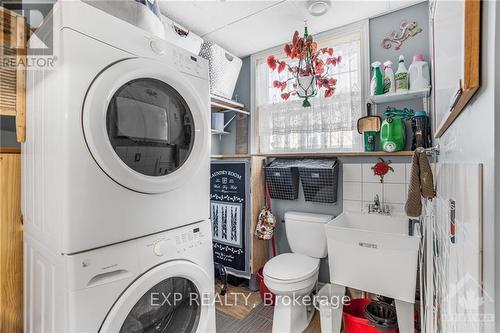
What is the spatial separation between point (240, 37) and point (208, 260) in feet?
6.81

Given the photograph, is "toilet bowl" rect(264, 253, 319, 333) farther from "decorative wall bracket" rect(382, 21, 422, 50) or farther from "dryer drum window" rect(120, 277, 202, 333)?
"decorative wall bracket" rect(382, 21, 422, 50)

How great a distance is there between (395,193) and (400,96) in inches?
29.3

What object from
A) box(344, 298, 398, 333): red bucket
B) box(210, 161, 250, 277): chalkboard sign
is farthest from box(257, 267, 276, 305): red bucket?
box(344, 298, 398, 333): red bucket

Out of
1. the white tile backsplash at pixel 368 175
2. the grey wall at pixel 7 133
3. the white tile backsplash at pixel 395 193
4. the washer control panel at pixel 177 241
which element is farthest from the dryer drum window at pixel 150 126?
the white tile backsplash at pixel 395 193

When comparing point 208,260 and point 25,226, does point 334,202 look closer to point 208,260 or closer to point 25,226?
point 208,260

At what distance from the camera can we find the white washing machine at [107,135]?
0.90 metres

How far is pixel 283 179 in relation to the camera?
7.84 feet

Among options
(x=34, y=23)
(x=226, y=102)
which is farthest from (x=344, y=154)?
(x=34, y=23)

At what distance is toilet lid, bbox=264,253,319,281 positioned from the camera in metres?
1.76

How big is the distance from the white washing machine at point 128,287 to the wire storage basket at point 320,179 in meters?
1.18

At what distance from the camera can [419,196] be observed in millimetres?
1219

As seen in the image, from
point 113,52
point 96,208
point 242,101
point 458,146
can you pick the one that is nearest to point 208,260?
point 96,208

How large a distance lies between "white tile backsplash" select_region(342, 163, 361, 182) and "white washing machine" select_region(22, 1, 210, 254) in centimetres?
138

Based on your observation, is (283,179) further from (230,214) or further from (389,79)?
(389,79)
